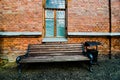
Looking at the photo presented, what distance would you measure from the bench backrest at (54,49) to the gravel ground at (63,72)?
0.53 metres

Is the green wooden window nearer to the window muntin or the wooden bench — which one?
the window muntin

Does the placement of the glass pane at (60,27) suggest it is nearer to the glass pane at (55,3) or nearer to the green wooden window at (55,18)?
the green wooden window at (55,18)

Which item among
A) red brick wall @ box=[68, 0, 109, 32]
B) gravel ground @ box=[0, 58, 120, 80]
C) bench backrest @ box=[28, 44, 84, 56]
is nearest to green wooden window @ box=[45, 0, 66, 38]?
red brick wall @ box=[68, 0, 109, 32]

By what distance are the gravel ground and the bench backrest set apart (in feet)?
1.73

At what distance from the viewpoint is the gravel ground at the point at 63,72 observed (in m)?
5.16

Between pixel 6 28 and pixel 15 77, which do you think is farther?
pixel 6 28

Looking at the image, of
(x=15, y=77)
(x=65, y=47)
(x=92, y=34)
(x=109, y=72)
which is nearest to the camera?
(x=15, y=77)

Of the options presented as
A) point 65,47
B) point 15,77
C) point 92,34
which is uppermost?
point 92,34

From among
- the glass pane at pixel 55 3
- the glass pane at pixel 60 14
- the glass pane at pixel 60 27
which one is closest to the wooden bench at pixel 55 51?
the glass pane at pixel 60 27

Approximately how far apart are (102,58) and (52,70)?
8.54 ft

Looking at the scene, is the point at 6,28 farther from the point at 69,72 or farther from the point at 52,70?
the point at 69,72

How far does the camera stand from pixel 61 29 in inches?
281

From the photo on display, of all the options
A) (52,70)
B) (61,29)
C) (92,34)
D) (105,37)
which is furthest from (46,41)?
(105,37)

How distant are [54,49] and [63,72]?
3.56 feet
